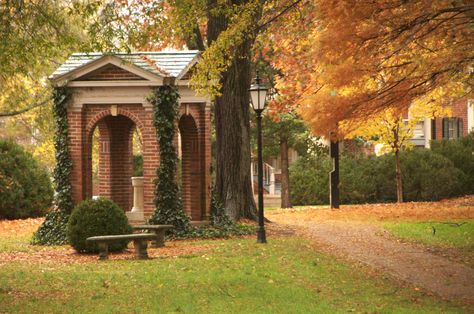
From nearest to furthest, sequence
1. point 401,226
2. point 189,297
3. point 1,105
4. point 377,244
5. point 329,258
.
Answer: point 189,297 < point 329,258 < point 377,244 < point 401,226 < point 1,105

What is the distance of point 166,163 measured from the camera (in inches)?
884

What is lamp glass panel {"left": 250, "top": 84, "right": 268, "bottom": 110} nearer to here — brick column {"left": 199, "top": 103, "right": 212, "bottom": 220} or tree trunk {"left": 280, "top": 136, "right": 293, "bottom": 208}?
brick column {"left": 199, "top": 103, "right": 212, "bottom": 220}

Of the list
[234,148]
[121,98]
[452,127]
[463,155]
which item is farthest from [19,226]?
[452,127]

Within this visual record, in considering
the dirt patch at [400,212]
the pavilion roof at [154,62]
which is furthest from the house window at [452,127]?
the pavilion roof at [154,62]

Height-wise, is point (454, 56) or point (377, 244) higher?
point (454, 56)

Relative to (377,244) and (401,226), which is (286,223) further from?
(377,244)

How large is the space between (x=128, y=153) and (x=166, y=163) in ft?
15.0

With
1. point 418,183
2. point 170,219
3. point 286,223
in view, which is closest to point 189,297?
point 170,219

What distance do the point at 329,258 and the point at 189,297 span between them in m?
5.70

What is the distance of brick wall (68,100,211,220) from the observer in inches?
890

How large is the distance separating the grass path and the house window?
2047 cm

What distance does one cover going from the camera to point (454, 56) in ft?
60.2

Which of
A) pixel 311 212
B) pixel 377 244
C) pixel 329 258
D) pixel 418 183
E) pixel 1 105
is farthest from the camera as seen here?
pixel 1 105

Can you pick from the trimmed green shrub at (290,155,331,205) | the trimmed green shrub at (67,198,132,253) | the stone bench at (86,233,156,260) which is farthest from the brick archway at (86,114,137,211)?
the trimmed green shrub at (290,155,331,205)
